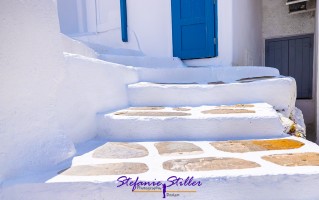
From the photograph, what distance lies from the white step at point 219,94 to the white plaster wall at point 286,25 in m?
4.05

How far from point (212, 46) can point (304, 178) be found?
3.08 meters

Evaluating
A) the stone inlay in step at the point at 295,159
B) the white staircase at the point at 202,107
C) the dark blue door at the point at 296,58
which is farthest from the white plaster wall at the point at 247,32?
the stone inlay in step at the point at 295,159

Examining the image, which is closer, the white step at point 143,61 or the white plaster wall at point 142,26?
the white step at point 143,61

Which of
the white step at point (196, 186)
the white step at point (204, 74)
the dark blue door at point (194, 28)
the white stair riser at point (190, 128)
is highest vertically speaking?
the dark blue door at point (194, 28)

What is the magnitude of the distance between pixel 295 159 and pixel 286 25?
231 inches

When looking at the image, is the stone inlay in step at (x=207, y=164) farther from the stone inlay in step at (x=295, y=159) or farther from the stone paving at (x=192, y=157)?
the stone inlay in step at (x=295, y=159)

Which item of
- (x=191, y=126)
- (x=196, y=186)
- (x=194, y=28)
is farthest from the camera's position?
(x=194, y=28)

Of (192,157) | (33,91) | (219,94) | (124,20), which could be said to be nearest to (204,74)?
(219,94)

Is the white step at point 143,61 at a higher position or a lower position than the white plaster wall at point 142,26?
lower

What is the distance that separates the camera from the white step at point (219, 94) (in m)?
2.07

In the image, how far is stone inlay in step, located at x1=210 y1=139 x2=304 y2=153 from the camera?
1.32 m

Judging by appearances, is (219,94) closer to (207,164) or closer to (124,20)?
(207,164)

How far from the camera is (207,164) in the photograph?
111 centimetres

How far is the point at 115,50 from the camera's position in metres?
3.69
